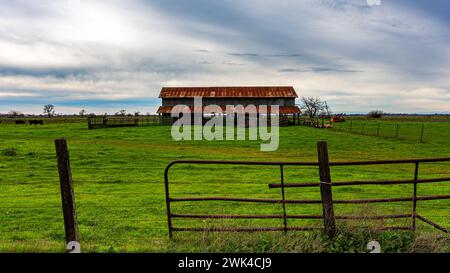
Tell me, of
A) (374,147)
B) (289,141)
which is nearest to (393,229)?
(374,147)

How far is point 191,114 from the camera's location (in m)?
66.4

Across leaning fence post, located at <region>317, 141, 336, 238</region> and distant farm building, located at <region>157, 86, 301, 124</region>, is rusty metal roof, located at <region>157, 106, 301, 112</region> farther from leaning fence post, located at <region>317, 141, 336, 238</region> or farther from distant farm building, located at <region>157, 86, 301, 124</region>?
leaning fence post, located at <region>317, 141, 336, 238</region>

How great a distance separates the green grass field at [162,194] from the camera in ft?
22.1

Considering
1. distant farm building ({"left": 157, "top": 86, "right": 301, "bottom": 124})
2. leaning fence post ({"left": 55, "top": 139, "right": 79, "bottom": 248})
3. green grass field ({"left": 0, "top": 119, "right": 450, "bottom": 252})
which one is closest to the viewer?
leaning fence post ({"left": 55, "top": 139, "right": 79, "bottom": 248})

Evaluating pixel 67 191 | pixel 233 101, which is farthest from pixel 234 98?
pixel 67 191

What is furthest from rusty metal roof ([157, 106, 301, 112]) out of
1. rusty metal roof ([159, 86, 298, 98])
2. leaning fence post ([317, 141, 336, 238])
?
leaning fence post ([317, 141, 336, 238])

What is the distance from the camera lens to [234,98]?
228 ft

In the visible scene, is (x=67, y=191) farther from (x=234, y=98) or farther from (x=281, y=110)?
(x=234, y=98)

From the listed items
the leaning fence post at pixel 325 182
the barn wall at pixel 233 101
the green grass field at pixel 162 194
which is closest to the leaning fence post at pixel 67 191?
the green grass field at pixel 162 194

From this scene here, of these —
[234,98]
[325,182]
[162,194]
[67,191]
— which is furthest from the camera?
[234,98]

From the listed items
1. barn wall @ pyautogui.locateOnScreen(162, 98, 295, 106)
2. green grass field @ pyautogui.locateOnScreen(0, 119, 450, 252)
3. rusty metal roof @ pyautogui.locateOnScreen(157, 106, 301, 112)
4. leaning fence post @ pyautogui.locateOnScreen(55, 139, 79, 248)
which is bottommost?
green grass field @ pyautogui.locateOnScreen(0, 119, 450, 252)

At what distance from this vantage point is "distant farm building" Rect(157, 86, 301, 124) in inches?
2724

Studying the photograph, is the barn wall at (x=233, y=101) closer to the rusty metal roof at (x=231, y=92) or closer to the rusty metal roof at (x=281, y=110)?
the rusty metal roof at (x=231, y=92)

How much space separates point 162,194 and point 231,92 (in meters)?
56.3
